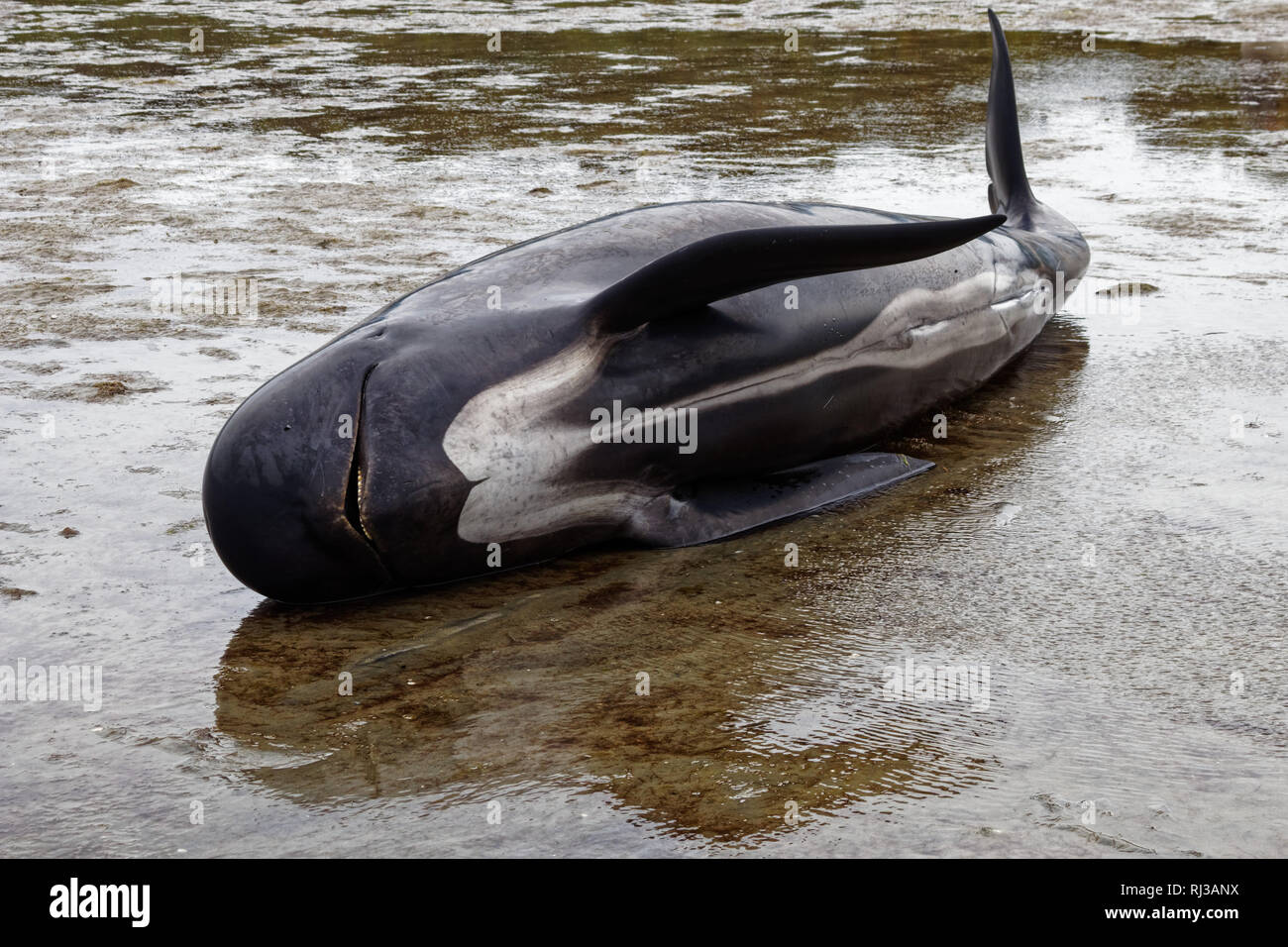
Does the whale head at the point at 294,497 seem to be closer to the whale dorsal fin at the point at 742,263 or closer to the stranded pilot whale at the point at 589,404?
the stranded pilot whale at the point at 589,404

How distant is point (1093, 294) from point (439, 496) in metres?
4.06

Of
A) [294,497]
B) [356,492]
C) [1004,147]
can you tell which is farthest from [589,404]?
[1004,147]

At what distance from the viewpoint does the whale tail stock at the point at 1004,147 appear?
6.83 meters

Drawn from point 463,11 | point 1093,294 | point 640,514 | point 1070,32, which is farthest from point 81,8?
point 640,514

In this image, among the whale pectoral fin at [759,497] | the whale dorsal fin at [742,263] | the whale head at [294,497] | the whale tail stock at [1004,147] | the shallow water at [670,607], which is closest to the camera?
the shallow water at [670,607]

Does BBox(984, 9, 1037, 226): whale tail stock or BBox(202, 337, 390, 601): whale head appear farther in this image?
BBox(984, 9, 1037, 226): whale tail stock

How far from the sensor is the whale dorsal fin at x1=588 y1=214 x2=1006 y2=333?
4121mm

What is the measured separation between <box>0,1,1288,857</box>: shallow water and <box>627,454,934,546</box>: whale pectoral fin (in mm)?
80

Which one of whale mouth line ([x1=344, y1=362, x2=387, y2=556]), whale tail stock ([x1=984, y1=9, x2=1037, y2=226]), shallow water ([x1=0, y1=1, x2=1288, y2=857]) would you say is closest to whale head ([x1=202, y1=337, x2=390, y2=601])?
whale mouth line ([x1=344, y1=362, x2=387, y2=556])

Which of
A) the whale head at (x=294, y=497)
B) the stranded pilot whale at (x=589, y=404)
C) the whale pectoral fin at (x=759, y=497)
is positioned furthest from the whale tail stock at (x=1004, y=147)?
the whale head at (x=294, y=497)

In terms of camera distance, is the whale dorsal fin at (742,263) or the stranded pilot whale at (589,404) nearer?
the stranded pilot whale at (589,404)

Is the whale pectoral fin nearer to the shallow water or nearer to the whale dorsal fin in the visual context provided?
the shallow water

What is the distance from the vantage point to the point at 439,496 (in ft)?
12.9

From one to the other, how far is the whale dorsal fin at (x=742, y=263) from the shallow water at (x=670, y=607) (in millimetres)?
746
